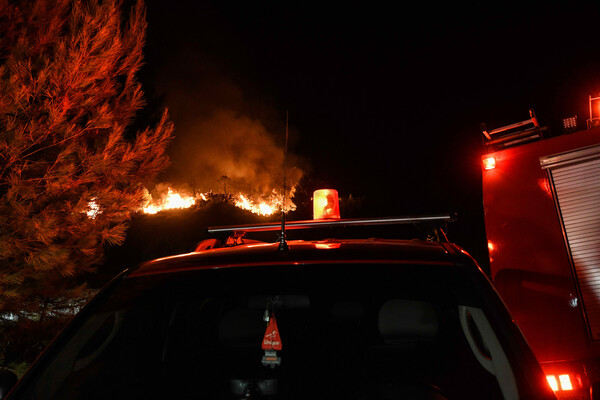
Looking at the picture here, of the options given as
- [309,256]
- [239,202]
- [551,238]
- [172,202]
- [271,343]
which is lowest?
[271,343]

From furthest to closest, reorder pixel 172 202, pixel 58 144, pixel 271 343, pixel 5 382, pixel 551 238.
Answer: pixel 172 202, pixel 58 144, pixel 551 238, pixel 271 343, pixel 5 382

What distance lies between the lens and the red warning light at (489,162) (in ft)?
16.2

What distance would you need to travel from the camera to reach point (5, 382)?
1692mm

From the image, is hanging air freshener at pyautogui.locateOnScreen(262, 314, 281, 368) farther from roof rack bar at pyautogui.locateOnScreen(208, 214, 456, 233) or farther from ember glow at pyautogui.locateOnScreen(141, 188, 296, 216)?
ember glow at pyautogui.locateOnScreen(141, 188, 296, 216)

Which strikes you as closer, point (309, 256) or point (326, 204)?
point (309, 256)

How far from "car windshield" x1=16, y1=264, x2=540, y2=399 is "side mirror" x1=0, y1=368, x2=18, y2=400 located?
0.09 m

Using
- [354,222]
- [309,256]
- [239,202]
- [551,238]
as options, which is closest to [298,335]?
[354,222]

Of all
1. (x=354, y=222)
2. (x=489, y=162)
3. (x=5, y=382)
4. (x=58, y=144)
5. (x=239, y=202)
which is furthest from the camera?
(x=239, y=202)

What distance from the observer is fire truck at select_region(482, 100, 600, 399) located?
12.7ft

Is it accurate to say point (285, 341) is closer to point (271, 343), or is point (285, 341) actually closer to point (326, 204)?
point (271, 343)

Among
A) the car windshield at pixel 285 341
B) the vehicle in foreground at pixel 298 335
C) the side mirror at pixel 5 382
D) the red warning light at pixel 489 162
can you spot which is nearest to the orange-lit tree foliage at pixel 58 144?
the car windshield at pixel 285 341

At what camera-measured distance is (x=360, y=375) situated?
239cm

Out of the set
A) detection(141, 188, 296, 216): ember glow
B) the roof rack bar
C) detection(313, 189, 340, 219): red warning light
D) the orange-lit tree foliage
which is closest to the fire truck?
the roof rack bar

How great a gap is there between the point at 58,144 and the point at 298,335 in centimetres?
408
